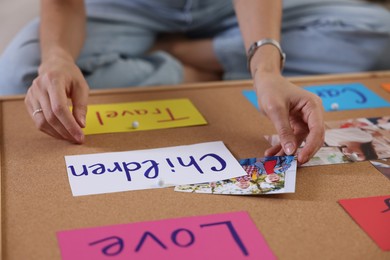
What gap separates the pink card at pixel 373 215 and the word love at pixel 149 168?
0.50 feet

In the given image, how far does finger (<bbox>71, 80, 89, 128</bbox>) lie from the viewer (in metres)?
0.84

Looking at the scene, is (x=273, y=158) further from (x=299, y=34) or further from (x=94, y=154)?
(x=299, y=34)

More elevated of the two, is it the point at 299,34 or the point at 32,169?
the point at 299,34

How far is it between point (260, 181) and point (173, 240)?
173 millimetres

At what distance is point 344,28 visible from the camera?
136 centimetres

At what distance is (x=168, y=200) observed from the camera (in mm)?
703

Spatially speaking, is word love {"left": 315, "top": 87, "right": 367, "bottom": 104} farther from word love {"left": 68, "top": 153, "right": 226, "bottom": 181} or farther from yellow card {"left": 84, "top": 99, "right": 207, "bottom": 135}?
word love {"left": 68, "top": 153, "right": 226, "bottom": 181}

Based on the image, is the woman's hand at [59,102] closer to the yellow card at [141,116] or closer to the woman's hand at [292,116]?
the yellow card at [141,116]

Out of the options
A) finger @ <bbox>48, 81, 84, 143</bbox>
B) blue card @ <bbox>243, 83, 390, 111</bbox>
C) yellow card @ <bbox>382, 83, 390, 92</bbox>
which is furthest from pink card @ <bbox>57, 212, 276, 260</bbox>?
yellow card @ <bbox>382, 83, 390, 92</bbox>

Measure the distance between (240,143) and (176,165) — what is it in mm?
131

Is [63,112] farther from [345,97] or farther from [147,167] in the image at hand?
[345,97]

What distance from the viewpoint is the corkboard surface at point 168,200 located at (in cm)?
62

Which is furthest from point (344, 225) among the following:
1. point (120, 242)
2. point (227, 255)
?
point (120, 242)

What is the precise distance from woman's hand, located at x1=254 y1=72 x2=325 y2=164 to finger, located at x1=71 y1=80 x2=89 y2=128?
0.27 m
